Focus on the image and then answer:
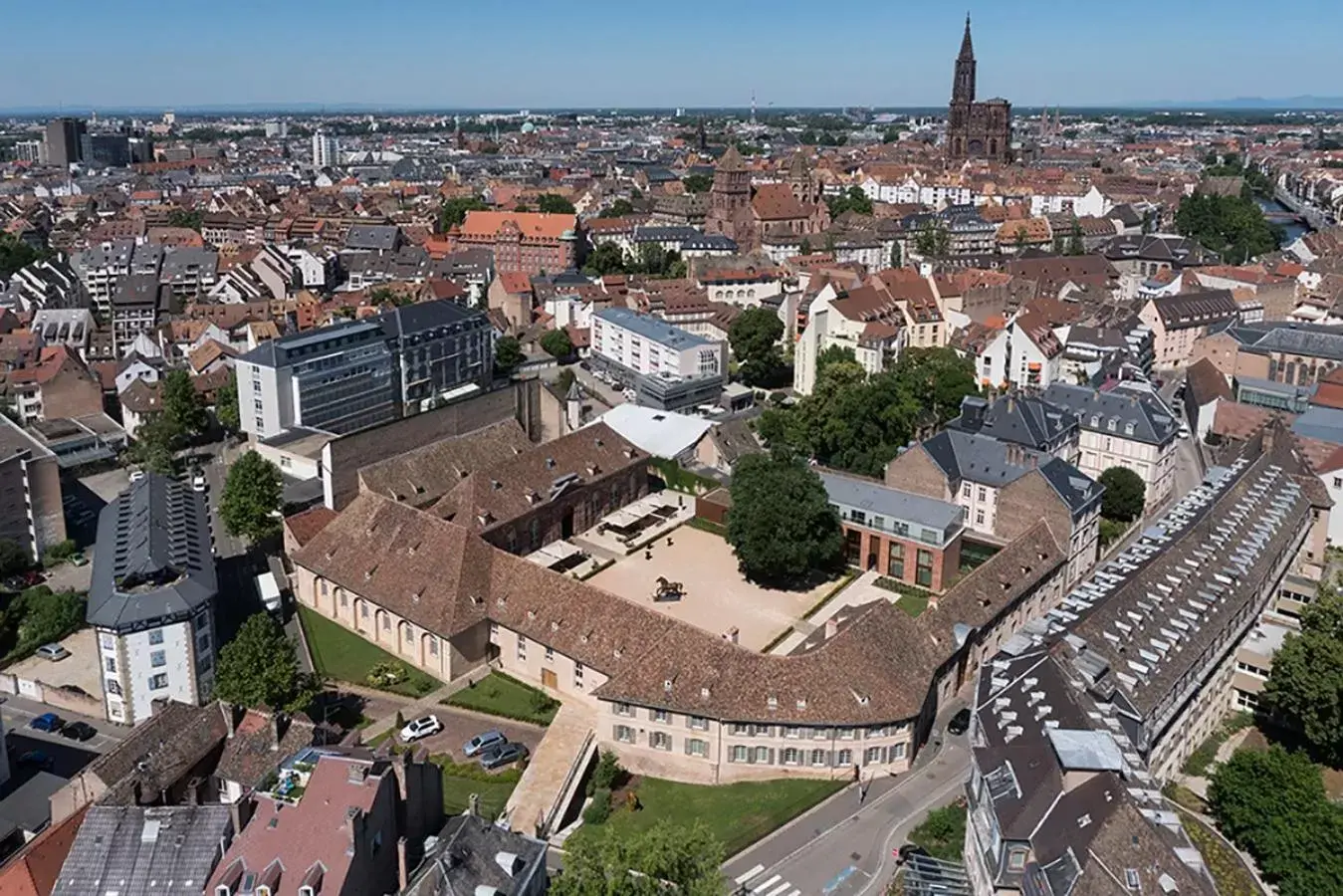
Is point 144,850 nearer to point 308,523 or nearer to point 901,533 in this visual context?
point 308,523

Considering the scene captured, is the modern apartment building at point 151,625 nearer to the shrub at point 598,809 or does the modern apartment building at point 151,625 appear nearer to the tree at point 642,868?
the shrub at point 598,809

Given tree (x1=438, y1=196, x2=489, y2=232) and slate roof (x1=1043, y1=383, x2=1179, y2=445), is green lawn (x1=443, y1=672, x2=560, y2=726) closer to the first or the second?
slate roof (x1=1043, y1=383, x2=1179, y2=445)

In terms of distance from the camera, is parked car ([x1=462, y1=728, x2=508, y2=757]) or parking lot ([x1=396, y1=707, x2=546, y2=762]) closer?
parked car ([x1=462, y1=728, x2=508, y2=757])

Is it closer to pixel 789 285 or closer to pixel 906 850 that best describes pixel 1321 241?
pixel 789 285

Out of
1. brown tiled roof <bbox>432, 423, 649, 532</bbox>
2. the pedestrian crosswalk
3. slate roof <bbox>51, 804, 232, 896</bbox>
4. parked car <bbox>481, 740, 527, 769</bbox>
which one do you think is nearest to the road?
the pedestrian crosswalk

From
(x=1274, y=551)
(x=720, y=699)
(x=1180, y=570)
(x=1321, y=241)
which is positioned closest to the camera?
(x=720, y=699)

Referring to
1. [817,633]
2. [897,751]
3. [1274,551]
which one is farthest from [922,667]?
[1274,551]
